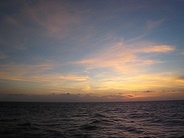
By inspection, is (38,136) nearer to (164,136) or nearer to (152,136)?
(152,136)

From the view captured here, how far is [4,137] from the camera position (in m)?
20.7

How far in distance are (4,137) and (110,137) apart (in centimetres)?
1195

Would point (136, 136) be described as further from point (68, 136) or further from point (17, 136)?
point (17, 136)

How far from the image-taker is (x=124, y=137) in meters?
21.8

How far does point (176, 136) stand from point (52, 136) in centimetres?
1461

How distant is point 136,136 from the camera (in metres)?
22.1

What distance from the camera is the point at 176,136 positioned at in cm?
2192

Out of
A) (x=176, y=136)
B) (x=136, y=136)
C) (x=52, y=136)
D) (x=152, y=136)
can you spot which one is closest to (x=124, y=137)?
(x=136, y=136)

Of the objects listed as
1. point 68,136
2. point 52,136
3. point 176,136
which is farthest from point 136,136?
point 52,136

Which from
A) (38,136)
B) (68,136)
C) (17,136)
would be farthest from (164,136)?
(17,136)

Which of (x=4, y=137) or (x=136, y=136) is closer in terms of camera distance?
(x=4, y=137)

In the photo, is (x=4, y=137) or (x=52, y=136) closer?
(x=4, y=137)

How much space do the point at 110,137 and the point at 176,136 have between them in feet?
25.5

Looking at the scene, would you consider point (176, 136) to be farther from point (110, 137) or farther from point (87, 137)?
point (87, 137)
